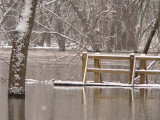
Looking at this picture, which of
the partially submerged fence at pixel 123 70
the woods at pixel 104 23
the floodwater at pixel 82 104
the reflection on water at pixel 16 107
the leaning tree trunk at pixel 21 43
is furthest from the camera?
the woods at pixel 104 23

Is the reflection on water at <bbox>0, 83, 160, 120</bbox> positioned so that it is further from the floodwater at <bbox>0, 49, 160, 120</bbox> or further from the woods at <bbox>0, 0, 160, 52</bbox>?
the woods at <bbox>0, 0, 160, 52</bbox>

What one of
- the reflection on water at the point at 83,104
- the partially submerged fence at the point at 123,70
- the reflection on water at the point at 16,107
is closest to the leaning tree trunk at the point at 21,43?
the reflection on water at the point at 16,107

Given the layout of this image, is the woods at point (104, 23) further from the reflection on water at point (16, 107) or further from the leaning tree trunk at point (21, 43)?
the reflection on water at point (16, 107)

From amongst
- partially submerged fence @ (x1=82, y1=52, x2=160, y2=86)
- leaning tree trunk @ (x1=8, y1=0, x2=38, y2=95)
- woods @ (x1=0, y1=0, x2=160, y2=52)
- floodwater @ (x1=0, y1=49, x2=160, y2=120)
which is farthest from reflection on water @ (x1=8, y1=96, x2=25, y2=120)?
partially submerged fence @ (x1=82, y1=52, x2=160, y2=86)

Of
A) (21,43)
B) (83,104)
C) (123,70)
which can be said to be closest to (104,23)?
(123,70)

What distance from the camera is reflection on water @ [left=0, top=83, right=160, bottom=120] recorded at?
11.8 metres

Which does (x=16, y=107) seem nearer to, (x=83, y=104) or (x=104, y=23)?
(x=83, y=104)

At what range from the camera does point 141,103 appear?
562 inches

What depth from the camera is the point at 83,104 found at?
13805 millimetres

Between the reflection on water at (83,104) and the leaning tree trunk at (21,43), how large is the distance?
696 mm

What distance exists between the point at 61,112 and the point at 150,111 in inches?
86.5

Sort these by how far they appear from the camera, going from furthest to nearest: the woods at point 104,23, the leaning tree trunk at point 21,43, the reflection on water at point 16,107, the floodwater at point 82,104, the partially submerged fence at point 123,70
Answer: the woods at point 104,23 → the partially submerged fence at point 123,70 → the leaning tree trunk at point 21,43 → the floodwater at point 82,104 → the reflection on water at point 16,107

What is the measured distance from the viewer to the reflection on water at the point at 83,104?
11758mm

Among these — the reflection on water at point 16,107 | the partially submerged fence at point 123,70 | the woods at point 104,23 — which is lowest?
the reflection on water at point 16,107
